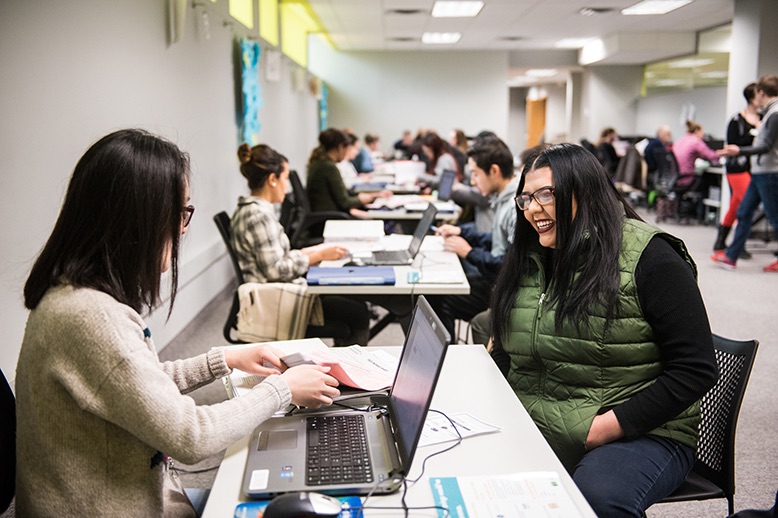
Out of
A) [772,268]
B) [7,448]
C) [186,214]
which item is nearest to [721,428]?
[186,214]

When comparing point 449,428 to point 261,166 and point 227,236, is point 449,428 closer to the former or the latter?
point 227,236

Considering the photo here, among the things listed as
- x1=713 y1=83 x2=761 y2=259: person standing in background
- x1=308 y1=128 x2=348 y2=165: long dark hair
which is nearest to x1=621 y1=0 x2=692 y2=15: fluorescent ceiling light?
x1=713 y1=83 x2=761 y2=259: person standing in background

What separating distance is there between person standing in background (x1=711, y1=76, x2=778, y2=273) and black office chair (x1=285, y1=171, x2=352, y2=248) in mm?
3363

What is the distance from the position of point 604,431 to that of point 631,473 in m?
0.12

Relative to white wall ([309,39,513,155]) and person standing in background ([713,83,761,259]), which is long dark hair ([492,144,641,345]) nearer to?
person standing in background ([713,83,761,259])

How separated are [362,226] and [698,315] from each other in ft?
8.35

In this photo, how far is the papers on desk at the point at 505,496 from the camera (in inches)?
43.1

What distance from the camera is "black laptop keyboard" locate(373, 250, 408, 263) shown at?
10.6 feet

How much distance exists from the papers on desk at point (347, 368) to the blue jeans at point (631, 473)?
0.50 metres

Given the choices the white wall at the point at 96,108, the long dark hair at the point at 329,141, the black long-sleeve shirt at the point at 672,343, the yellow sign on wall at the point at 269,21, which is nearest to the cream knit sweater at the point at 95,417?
the white wall at the point at 96,108

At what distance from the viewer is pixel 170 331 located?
12.5ft

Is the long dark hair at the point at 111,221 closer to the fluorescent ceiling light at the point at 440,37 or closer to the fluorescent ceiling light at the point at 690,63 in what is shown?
the fluorescent ceiling light at the point at 440,37

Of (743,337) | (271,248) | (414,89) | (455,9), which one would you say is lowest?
(743,337)

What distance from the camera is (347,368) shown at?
166cm
